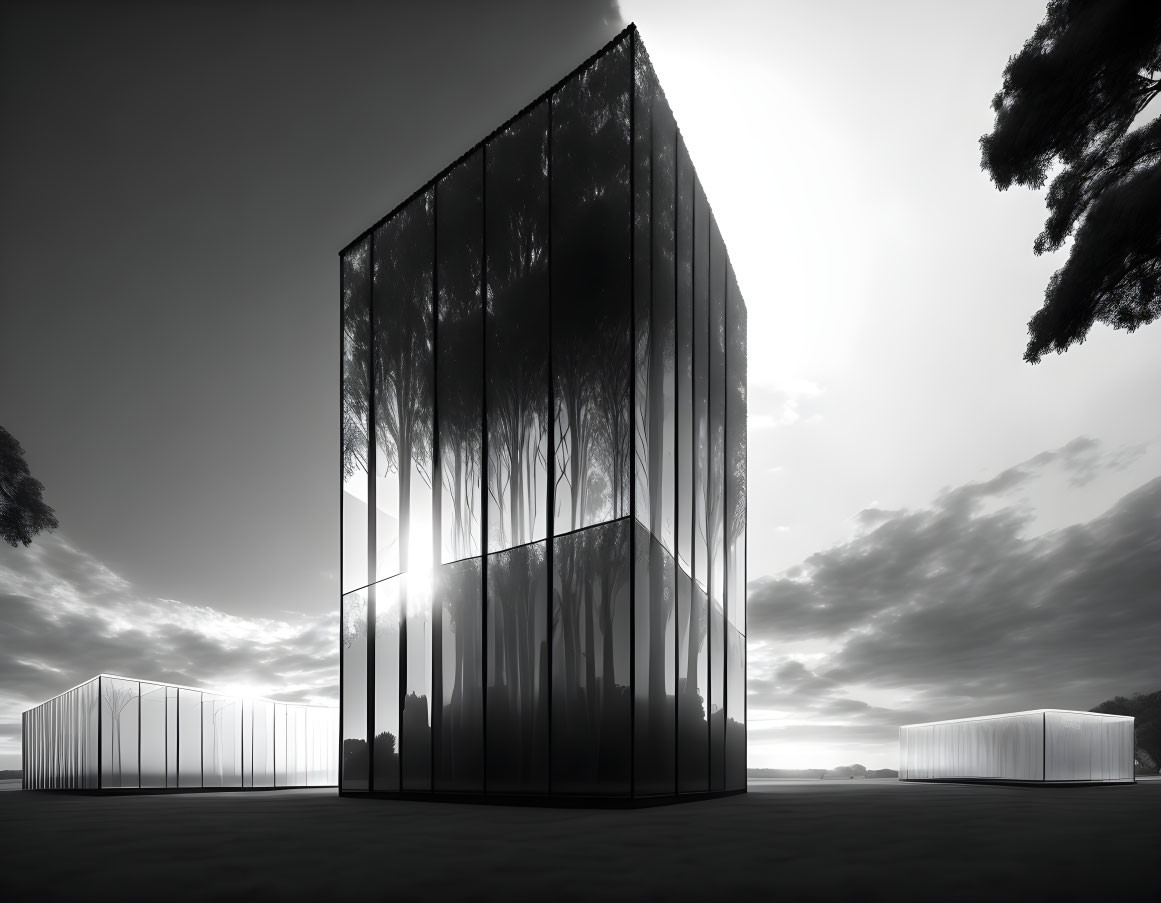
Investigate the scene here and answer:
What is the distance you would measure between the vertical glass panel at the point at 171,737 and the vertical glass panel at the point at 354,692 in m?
8.66

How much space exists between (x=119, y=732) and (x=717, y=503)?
13.7 m

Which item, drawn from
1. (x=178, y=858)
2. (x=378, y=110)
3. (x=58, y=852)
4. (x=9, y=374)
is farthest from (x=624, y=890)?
(x=9, y=374)

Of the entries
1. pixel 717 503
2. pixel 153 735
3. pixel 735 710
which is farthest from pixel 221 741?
pixel 717 503

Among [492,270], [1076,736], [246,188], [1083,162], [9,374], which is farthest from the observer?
[9,374]

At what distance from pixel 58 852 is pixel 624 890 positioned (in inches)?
142

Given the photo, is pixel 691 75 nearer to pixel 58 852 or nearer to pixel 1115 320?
pixel 1115 320

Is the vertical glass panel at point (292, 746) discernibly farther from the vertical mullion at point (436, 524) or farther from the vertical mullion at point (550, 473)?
the vertical mullion at point (550, 473)

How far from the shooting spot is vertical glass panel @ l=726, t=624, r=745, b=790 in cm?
1441

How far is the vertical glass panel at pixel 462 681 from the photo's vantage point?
10.7 m

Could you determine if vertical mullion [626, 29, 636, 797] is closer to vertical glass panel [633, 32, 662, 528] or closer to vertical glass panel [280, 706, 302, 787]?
vertical glass panel [633, 32, 662, 528]

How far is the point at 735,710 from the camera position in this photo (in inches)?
597

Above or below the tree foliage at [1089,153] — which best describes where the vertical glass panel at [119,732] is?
below

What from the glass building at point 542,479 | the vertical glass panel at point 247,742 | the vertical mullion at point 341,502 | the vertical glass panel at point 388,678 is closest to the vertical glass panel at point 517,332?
the glass building at point 542,479

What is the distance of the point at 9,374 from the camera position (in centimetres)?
2612
